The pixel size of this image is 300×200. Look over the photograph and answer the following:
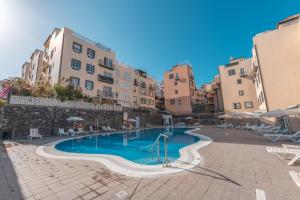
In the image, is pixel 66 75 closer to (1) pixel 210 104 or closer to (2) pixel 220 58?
(2) pixel 220 58

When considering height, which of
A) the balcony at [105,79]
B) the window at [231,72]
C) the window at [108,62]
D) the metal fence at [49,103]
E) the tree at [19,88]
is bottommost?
the metal fence at [49,103]

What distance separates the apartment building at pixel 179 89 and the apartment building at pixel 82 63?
16508 millimetres

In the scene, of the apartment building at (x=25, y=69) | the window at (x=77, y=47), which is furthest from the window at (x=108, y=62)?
the apartment building at (x=25, y=69)

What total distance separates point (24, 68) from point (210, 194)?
46541 mm

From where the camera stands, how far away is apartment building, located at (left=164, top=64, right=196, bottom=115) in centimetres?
3544

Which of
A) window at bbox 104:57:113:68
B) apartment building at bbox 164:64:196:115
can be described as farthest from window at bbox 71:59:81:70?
apartment building at bbox 164:64:196:115

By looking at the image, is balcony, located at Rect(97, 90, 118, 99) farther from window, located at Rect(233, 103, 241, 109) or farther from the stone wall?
window, located at Rect(233, 103, 241, 109)

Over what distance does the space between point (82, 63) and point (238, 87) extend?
2996 centimetres

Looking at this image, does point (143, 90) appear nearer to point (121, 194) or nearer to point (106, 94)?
point (106, 94)

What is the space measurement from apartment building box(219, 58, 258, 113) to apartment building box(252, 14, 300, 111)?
9.74 m

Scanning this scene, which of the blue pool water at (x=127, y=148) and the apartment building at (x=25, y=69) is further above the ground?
the apartment building at (x=25, y=69)

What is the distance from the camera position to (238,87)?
28266 millimetres

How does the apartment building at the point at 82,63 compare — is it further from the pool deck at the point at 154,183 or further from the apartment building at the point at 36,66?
the pool deck at the point at 154,183

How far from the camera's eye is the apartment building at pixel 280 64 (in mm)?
16141
